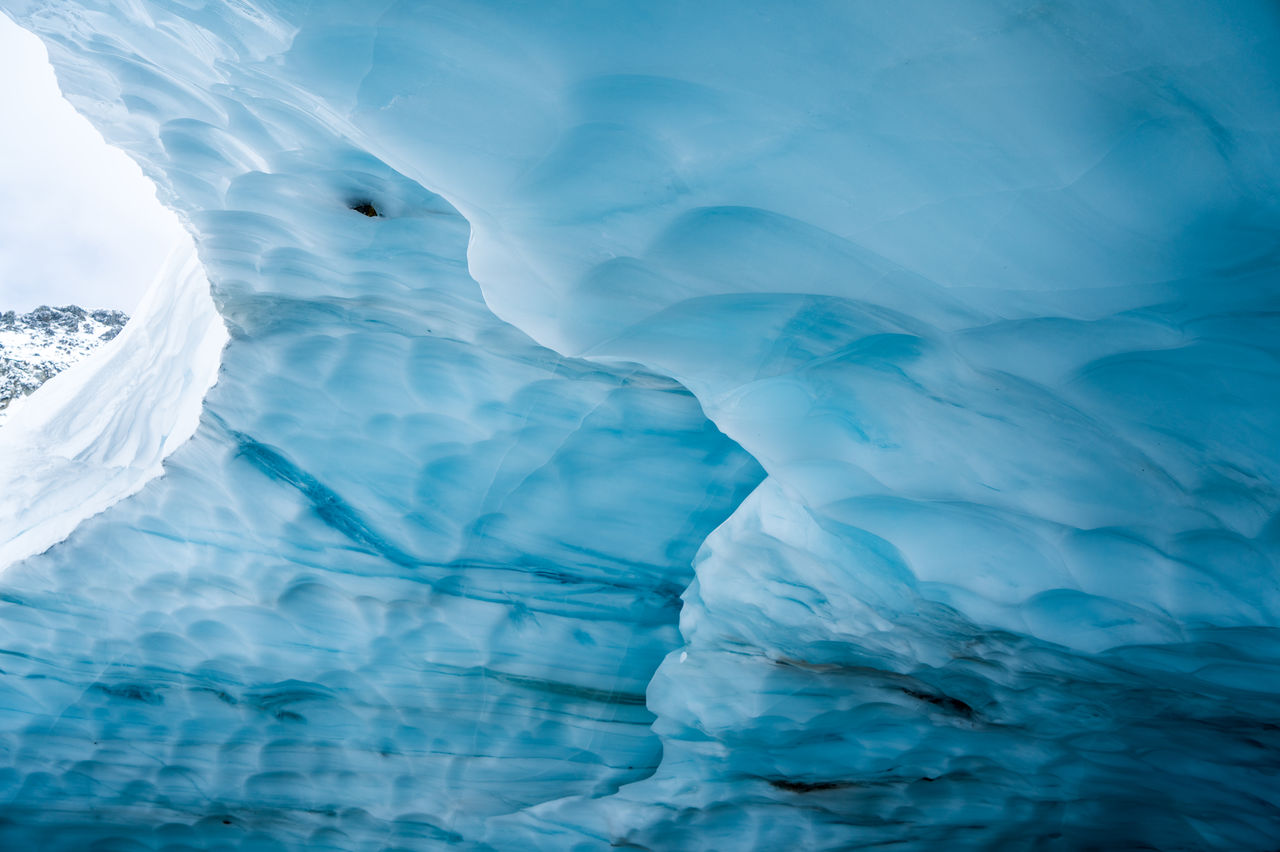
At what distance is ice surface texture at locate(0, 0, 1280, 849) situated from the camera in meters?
1.37

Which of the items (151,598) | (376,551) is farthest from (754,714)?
(151,598)

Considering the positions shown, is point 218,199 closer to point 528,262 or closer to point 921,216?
point 528,262

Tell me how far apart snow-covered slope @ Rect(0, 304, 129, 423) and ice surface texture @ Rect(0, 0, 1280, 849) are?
691 centimetres

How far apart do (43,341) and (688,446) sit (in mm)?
10338

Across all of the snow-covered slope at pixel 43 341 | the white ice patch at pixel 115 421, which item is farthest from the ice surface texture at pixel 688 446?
the snow-covered slope at pixel 43 341

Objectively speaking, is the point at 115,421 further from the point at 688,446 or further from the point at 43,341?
the point at 43,341

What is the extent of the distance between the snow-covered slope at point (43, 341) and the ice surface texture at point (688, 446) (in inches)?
272

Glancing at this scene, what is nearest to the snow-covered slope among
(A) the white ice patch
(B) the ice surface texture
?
(A) the white ice patch

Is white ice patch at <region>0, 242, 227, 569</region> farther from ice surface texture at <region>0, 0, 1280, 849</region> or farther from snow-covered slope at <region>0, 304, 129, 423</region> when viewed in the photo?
snow-covered slope at <region>0, 304, 129, 423</region>

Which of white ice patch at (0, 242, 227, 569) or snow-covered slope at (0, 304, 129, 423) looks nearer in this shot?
white ice patch at (0, 242, 227, 569)

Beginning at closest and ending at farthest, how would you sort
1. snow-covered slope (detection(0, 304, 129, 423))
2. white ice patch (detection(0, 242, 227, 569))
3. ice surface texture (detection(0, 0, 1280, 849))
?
1. ice surface texture (detection(0, 0, 1280, 849))
2. white ice patch (detection(0, 242, 227, 569))
3. snow-covered slope (detection(0, 304, 129, 423))

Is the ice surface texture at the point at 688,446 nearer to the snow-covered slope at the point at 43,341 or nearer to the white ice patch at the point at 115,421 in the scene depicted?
the white ice patch at the point at 115,421

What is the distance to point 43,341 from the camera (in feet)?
29.6

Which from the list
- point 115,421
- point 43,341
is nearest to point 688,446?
point 115,421
